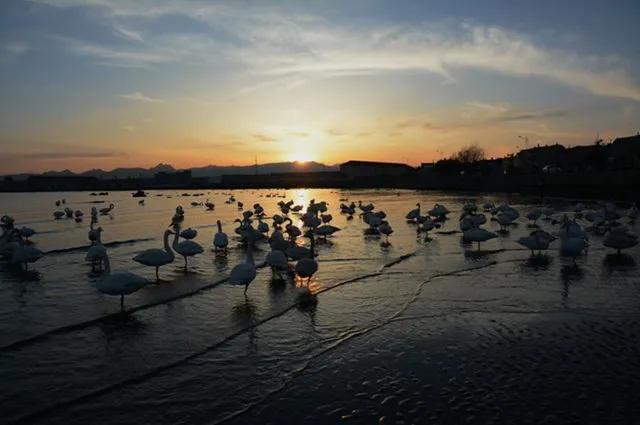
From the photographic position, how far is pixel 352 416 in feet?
20.1

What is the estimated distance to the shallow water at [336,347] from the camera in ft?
21.1

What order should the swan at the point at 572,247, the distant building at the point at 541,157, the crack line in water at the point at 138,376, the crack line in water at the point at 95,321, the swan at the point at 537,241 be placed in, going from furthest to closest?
the distant building at the point at 541,157 → the swan at the point at 537,241 → the swan at the point at 572,247 → the crack line in water at the point at 95,321 → the crack line in water at the point at 138,376

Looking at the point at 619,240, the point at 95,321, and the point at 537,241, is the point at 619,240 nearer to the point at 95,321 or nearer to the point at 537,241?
the point at 537,241

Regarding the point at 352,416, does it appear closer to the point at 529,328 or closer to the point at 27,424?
the point at 27,424

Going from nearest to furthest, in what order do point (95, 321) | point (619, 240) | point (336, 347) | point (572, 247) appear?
point (336, 347) < point (95, 321) < point (572, 247) < point (619, 240)

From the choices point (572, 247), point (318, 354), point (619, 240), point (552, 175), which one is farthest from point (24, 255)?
point (552, 175)

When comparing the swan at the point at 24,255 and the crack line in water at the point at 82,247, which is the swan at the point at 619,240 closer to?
the swan at the point at 24,255

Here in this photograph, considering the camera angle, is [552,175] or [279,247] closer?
[279,247]

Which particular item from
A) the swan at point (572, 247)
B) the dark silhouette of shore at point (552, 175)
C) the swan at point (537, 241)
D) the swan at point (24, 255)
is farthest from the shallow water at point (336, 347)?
the dark silhouette of shore at point (552, 175)

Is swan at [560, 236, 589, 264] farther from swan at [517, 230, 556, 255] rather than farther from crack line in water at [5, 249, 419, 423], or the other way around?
crack line in water at [5, 249, 419, 423]

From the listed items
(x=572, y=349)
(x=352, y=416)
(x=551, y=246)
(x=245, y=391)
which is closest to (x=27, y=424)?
(x=245, y=391)

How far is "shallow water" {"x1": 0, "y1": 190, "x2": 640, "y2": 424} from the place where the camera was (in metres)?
6.45

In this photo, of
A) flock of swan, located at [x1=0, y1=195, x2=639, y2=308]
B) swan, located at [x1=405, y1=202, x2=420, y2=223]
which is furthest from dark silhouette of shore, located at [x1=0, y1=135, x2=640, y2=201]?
flock of swan, located at [x1=0, y1=195, x2=639, y2=308]

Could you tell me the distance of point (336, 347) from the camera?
8.64m
